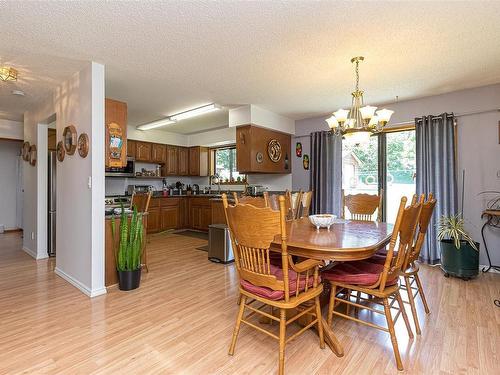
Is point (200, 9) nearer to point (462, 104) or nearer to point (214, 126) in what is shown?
point (462, 104)

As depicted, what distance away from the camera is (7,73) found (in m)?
3.07

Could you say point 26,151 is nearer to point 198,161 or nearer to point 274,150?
point 198,161

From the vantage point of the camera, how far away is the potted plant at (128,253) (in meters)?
2.96

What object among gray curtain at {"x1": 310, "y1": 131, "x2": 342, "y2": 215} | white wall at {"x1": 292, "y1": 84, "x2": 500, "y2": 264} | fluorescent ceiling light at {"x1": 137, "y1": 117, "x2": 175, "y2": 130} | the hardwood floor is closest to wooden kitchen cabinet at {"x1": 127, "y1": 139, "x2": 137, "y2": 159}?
fluorescent ceiling light at {"x1": 137, "y1": 117, "x2": 175, "y2": 130}

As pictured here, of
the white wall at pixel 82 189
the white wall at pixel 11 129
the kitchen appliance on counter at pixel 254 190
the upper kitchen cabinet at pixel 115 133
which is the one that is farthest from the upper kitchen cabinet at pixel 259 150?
the white wall at pixel 11 129

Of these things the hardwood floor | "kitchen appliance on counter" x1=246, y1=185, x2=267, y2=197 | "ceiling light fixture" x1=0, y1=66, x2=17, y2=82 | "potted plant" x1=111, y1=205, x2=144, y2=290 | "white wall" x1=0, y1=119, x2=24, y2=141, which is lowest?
the hardwood floor

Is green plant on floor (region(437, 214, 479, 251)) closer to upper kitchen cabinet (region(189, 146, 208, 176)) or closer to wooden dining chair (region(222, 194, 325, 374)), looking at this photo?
wooden dining chair (region(222, 194, 325, 374))

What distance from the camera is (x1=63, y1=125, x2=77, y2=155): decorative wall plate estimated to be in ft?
10.3

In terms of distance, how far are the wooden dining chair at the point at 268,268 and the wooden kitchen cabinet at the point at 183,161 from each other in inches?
219

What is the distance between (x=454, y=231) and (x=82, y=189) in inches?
170

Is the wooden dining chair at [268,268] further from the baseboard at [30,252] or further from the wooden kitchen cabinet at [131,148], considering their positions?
the wooden kitchen cabinet at [131,148]

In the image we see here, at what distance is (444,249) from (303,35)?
3022 mm

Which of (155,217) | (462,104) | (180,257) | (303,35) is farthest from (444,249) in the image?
(155,217)

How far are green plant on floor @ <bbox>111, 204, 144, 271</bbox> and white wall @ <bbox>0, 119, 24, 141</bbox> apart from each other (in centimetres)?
406
